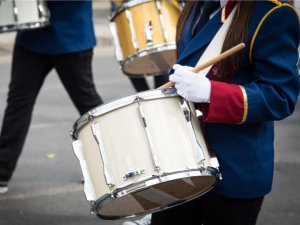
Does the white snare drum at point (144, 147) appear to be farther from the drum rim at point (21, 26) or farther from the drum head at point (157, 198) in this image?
the drum rim at point (21, 26)

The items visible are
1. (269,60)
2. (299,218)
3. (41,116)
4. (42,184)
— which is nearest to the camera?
(269,60)

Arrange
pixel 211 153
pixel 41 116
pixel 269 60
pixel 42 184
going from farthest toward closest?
pixel 41 116 < pixel 42 184 < pixel 211 153 < pixel 269 60

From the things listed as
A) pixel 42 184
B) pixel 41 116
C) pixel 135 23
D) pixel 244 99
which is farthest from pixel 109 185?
pixel 41 116

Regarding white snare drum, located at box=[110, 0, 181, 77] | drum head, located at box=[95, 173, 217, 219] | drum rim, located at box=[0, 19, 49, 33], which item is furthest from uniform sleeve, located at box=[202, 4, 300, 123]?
drum rim, located at box=[0, 19, 49, 33]

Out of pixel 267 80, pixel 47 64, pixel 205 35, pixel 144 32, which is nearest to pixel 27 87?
pixel 47 64

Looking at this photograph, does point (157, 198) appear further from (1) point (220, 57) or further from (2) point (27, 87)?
(2) point (27, 87)

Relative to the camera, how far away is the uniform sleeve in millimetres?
1913

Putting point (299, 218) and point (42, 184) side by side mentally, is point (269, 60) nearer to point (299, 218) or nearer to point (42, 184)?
point (299, 218)

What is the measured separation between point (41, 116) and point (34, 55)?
2.19 meters

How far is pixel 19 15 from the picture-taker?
143 inches

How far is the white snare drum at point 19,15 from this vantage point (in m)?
3.62

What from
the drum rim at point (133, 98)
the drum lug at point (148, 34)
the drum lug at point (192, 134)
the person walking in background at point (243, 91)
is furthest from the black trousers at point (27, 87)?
the drum lug at point (192, 134)

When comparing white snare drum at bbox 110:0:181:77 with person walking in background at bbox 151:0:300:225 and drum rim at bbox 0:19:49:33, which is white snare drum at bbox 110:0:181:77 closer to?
drum rim at bbox 0:19:49:33

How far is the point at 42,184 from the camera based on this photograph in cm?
426
